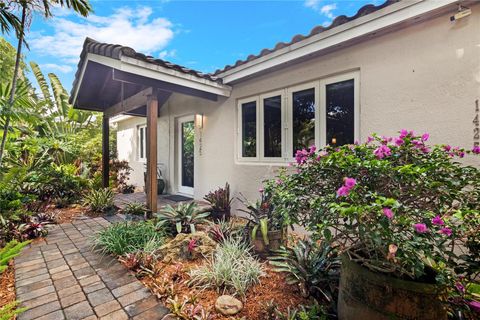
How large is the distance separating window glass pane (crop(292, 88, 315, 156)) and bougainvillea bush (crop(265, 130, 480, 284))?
94.5 inches

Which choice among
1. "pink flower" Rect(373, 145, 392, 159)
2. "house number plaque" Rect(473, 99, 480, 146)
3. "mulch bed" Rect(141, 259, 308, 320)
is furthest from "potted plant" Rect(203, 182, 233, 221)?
"house number plaque" Rect(473, 99, 480, 146)

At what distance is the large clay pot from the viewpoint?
1736 mm

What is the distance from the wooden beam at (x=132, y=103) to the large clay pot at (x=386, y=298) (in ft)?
16.8

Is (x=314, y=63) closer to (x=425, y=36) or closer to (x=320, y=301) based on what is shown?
(x=425, y=36)

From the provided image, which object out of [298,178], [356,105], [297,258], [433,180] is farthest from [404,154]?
[356,105]

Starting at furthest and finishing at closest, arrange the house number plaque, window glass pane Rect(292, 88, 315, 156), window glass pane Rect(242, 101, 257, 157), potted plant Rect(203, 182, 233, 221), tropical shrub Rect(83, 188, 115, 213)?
tropical shrub Rect(83, 188, 115, 213)
window glass pane Rect(242, 101, 257, 157)
potted plant Rect(203, 182, 233, 221)
window glass pane Rect(292, 88, 315, 156)
the house number plaque

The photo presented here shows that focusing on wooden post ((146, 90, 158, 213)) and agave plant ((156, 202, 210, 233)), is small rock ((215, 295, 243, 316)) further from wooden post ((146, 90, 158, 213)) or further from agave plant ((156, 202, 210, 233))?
wooden post ((146, 90, 158, 213))

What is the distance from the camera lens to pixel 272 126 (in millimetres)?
5633

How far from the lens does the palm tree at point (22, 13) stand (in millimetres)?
3922

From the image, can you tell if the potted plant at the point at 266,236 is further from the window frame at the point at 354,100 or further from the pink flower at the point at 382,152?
the window frame at the point at 354,100

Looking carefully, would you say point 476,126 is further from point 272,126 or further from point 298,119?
point 272,126

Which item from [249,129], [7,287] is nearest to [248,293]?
[7,287]

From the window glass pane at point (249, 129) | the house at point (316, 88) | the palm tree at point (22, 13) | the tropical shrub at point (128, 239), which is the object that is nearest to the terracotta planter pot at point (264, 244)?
the tropical shrub at point (128, 239)

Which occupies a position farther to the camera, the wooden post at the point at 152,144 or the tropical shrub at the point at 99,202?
the tropical shrub at the point at 99,202
